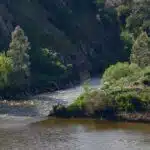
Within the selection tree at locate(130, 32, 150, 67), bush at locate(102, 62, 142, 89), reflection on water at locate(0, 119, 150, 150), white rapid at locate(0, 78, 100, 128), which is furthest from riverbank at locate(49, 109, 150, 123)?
tree at locate(130, 32, 150, 67)

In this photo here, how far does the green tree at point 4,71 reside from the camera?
157625 millimetres

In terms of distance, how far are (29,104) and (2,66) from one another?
1611 centimetres

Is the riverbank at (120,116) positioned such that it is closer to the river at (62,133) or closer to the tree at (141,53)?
the river at (62,133)

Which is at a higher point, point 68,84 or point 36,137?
point 68,84

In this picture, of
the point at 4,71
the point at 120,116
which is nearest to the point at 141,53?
the point at 4,71

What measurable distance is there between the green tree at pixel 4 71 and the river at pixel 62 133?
17028 millimetres

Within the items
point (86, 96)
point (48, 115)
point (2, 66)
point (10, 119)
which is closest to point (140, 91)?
point (86, 96)

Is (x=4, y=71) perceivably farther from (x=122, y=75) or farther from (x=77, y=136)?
(x=77, y=136)

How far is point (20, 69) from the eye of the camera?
538 feet

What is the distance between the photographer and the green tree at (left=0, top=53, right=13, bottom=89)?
15762 centimetres

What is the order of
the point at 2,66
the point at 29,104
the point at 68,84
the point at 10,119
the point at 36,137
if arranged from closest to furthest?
1. the point at 36,137
2. the point at 10,119
3. the point at 29,104
4. the point at 2,66
5. the point at 68,84

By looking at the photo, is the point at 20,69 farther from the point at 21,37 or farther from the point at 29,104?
the point at 29,104

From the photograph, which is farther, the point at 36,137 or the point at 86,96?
the point at 86,96

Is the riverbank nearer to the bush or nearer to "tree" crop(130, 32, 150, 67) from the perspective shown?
the bush
